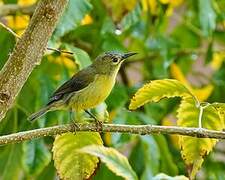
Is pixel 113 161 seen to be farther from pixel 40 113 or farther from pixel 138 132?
pixel 40 113

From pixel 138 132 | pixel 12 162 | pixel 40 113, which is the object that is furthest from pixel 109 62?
pixel 138 132

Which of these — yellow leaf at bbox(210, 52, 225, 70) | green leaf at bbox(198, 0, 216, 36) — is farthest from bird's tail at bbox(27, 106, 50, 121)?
yellow leaf at bbox(210, 52, 225, 70)

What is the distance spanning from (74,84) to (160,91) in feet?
1.68

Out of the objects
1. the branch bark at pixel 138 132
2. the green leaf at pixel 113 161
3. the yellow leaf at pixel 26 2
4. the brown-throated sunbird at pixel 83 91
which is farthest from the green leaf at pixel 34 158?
the green leaf at pixel 113 161

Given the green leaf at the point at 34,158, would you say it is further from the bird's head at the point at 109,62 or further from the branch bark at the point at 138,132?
the branch bark at the point at 138,132

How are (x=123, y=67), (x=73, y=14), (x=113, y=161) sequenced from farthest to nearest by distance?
(x=123, y=67) < (x=73, y=14) < (x=113, y=161)

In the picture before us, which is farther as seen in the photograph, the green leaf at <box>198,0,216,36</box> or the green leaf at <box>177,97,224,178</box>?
the green leaf at <box>198,0,216,36</box>

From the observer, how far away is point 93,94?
151cm

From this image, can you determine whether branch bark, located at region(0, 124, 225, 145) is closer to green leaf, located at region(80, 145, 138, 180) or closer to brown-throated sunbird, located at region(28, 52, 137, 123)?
Answer: green leaf, located at region(80, 145, 138, 180)

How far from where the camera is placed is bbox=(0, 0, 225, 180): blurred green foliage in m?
1.70

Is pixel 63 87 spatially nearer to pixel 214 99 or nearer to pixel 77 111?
pixel 77 111

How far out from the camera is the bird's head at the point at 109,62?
1.66 metres

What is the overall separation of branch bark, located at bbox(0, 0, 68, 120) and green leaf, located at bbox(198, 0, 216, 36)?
96 centimetres

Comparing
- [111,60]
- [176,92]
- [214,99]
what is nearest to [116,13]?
[111,60]
